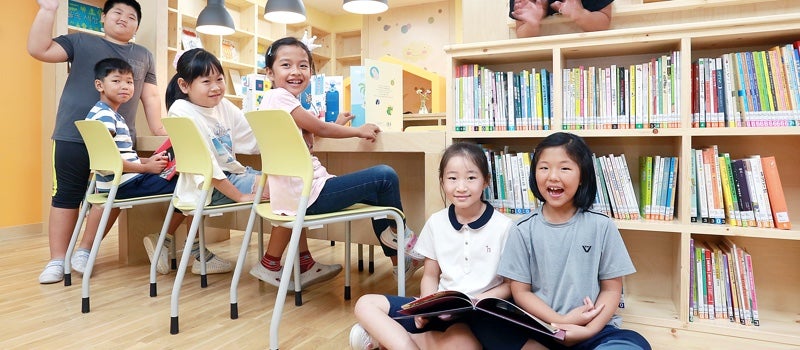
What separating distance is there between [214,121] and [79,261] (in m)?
1.05

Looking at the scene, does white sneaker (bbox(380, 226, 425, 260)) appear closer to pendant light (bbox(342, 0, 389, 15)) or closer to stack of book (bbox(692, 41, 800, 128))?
stack of book (bbox(692, 41, 800, 128))

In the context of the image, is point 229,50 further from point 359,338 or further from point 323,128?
point 359,338

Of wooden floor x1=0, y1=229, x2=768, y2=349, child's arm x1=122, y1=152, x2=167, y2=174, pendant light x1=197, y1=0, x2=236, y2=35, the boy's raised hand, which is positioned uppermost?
pendant light x1=197, y1=0, x2=236, y2=35

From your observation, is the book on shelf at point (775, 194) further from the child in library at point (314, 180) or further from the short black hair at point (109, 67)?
the short black hair at point (109, 67)

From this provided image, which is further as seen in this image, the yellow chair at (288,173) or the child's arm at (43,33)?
the child's arm at (43,33)

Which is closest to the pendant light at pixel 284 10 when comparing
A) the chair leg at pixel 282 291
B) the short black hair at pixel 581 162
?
the chair leg at pixel 282 291

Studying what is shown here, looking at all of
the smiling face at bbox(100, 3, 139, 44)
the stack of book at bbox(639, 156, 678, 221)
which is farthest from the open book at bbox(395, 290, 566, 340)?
the smiling face at bbox(100, 3, 139, 44)

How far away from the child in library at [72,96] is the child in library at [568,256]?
2.10m

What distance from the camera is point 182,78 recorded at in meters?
2.15

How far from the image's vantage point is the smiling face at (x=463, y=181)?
144 cm

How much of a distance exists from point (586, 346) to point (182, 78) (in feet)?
6.06

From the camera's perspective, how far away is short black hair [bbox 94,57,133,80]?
2.34 meters

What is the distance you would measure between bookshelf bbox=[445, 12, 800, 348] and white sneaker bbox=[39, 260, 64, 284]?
193 centimetres

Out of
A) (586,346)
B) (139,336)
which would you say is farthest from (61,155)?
(586,346)
